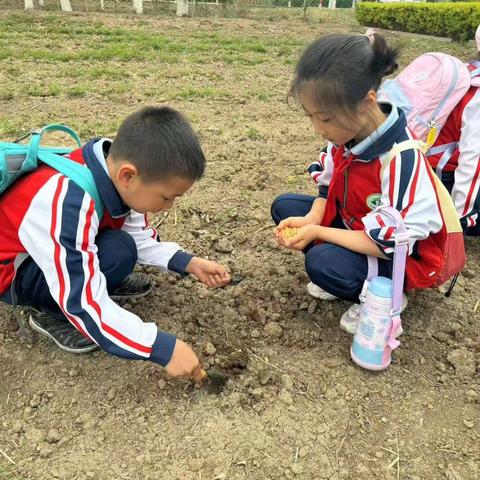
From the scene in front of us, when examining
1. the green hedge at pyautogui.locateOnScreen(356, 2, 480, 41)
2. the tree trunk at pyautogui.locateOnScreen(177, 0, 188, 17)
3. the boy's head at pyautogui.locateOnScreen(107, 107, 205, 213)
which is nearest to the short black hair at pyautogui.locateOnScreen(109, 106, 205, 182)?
the boy's head at pyautogui.locateOnScreen(107, 107, 205, 213)

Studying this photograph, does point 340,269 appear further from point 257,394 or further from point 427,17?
point 427,17

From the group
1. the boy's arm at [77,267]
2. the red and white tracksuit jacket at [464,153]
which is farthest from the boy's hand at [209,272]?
the red and white tracksuit jacket at [464,153]

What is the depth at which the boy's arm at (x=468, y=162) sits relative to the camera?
2.63 metres

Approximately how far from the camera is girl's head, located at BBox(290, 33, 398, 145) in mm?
1755

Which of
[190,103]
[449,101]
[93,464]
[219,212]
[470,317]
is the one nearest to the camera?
[93,464]

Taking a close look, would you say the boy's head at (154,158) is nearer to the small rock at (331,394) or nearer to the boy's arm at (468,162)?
the small rock at (331,394)

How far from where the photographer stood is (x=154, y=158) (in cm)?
171

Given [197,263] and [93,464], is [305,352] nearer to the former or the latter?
[197,263]

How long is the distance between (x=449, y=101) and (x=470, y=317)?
1.04 metres

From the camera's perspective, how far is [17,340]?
2203mm

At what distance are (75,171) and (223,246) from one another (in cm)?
120

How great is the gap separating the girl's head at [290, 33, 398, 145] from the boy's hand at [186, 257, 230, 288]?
74cm

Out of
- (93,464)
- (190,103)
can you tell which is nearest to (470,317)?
(93,464)

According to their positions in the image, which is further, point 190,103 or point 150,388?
point 190,103
